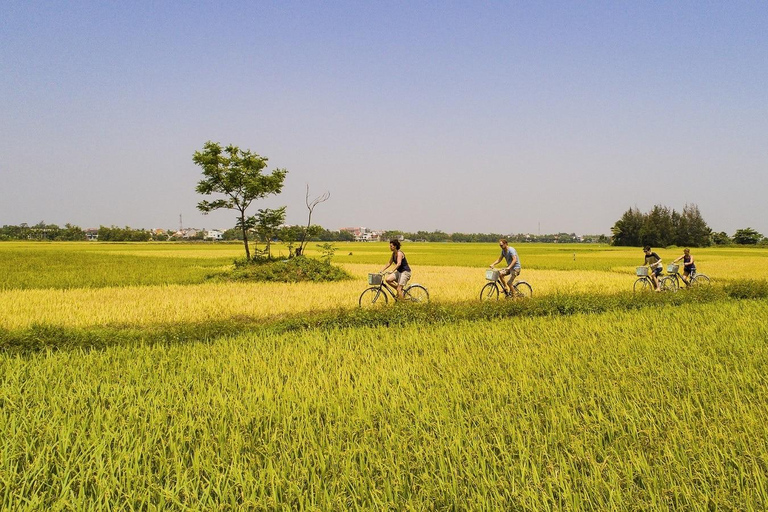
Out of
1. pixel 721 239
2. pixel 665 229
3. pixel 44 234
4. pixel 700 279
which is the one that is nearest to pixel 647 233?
pixel 665 229

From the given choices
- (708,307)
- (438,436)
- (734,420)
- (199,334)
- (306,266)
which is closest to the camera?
(438,436)

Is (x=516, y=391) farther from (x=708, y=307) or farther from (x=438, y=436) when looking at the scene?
(x=708, y=307)

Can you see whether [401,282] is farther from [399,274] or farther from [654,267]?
[654,267]

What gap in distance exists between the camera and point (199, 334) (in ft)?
28.8

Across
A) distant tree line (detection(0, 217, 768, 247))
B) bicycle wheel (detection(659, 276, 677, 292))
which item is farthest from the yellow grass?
distant tree line (detection(0, 217, 768, 247))

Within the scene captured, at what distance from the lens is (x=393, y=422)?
14.4 ft

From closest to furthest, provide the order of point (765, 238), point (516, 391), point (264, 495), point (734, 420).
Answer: point (264, 495) < point (734, 420) < point (516, 391) < point (765, 238)

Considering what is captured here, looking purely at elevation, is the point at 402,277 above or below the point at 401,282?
above

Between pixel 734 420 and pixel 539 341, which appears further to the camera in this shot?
pixel 539 341

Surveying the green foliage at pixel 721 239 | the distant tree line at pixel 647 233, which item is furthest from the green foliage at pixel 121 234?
the green foliage at pixel 721 239

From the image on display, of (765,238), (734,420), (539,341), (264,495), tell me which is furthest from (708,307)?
(765,238)

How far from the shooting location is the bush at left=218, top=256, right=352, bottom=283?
68.9 ft

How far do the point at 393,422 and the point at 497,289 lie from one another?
31.5 feet

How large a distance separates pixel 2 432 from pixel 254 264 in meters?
19.1
